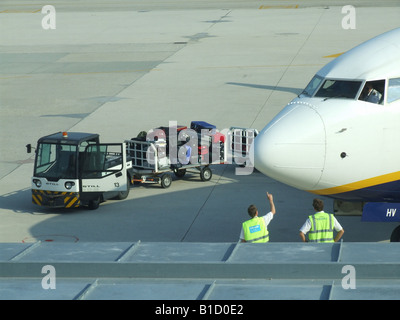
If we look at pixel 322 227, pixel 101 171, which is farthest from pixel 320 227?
pixel 101 171

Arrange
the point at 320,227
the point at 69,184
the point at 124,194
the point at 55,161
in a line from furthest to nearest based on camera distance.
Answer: the point at 124,194, the point at 55,161, the point at 69,184, the point at 320,227

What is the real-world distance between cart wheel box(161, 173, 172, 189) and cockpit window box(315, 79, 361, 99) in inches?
377

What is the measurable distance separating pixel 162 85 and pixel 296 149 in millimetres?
26649

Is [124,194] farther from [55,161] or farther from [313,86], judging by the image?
[313,86]

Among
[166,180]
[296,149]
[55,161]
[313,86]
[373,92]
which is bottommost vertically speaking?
[166,180]

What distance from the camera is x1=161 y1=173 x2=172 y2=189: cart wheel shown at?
25.9 meters

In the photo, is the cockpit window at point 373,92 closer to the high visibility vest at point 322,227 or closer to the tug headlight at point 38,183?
the high visibility vest at point 322,227

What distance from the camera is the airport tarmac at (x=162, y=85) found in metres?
22.7

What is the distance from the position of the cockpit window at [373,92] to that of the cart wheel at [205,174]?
10571 millimetres

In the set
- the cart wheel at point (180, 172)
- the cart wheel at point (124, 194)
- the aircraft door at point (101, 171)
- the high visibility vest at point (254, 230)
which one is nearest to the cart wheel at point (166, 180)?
the cart wheel at point (180, 172)

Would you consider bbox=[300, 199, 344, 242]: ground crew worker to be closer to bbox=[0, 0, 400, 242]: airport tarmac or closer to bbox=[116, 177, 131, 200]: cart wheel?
bbox=[0, 0, 400, 242]: airport tarmac

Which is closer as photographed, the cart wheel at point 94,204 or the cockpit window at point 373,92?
the cockpit window at point 373,92

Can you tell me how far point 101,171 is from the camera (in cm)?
2383
